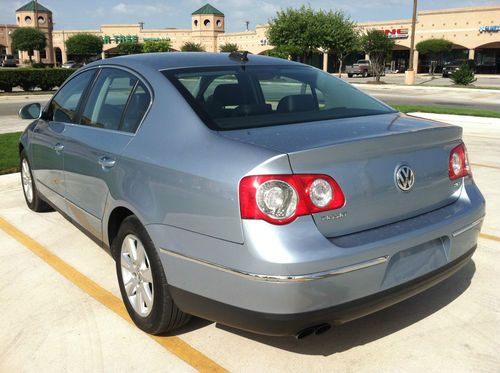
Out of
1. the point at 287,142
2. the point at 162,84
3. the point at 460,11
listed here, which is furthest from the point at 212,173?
the point at 460,11

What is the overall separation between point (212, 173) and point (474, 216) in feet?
5.38

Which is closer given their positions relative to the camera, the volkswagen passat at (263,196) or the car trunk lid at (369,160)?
the volkswagen passat at (263,196)

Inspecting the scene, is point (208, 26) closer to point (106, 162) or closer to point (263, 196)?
point (106, 162)

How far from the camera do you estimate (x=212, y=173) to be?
106 inches

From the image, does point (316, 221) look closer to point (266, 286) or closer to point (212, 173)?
point (266, 286)

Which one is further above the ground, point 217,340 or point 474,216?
point 474,216

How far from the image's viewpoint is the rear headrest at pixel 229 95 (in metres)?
3.40

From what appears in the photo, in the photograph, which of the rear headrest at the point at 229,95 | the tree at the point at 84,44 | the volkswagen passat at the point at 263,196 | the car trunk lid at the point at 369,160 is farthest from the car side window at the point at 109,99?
the tree at the point at 84,44

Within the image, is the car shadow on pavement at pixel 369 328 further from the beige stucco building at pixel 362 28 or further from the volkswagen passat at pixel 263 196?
the beige stucco building at pixel 362 28

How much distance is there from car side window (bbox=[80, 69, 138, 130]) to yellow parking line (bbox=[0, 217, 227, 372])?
1.21m

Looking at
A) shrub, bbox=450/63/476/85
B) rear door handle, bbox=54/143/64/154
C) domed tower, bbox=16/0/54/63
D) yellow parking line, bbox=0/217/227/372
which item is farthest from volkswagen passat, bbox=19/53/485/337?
domed tower, bbox=16/0/54/63

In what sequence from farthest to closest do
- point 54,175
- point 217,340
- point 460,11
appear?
point 460,11, point 54,175, point 217,340

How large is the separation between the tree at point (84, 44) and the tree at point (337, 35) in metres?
46.5

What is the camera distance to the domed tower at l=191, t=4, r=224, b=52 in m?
82.0
